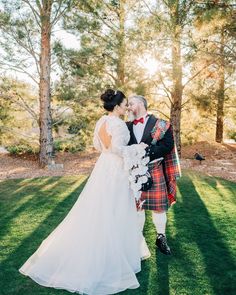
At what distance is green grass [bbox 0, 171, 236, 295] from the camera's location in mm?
3514

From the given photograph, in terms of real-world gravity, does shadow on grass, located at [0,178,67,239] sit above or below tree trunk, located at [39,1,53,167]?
below

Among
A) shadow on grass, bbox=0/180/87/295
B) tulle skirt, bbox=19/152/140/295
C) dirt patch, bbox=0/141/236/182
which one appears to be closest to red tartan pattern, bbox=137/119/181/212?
tulle skirt, bbox=19/152/140/295

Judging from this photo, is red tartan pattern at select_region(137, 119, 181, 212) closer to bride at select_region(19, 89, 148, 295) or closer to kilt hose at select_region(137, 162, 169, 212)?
kilt hose at select_region(137, 162, 169, 212)

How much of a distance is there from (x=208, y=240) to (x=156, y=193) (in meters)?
1.09

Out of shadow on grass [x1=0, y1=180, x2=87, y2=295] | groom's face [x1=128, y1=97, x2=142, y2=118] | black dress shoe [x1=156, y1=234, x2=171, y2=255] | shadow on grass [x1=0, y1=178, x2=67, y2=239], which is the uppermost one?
groom's face [x1=128, y1=97, x2=142, y2=118]

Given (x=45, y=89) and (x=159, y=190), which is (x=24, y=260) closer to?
(x=159, y=190)

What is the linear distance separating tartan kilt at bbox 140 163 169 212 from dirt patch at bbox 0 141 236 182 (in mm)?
5392

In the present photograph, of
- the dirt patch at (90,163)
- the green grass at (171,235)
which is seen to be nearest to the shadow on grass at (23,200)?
the green grass at (171,235)

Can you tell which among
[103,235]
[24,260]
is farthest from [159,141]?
[24,260]

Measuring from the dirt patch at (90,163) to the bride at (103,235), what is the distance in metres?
5.93

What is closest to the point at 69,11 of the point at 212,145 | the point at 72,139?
the point at 72,139

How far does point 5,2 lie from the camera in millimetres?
9875

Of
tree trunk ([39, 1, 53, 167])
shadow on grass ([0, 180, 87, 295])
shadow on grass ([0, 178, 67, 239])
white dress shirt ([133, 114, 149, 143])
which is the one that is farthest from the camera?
tree trunk ([39, 1, 53, 167])

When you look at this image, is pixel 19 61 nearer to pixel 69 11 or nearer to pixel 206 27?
pixel 69 11
